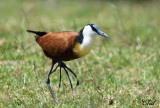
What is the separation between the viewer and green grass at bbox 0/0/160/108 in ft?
13.7

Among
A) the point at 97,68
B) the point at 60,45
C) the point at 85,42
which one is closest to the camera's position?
the point at 85,42

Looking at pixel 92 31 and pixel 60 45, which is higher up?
pixel 92 31

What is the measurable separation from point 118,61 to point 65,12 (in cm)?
510

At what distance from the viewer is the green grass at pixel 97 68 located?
4164mm

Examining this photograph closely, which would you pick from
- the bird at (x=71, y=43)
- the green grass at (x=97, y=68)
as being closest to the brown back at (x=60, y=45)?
the bird at (x=71, y=43)

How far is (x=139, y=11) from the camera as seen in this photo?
10070mm

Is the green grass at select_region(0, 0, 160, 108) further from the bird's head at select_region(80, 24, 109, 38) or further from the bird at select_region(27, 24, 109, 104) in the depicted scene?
the bird's head at select_region(80, 24, 109, 38)

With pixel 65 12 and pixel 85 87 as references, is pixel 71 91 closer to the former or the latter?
pixel 85 87

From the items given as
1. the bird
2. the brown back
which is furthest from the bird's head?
the brown back

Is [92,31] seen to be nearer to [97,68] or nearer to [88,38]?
[88,38]

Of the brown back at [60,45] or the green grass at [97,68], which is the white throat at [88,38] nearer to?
the brown back at [60,45]

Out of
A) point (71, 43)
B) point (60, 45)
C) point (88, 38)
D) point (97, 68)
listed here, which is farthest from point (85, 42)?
point (97, 68)

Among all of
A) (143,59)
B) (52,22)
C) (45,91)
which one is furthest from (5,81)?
(52,22)

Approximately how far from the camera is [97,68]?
5457mm
